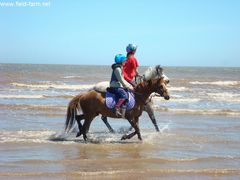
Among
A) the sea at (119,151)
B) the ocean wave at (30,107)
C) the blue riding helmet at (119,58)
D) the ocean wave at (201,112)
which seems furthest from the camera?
the ocean wave at (30,107)

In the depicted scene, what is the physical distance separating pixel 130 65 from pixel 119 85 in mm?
902

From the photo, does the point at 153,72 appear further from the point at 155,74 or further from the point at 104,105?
the point at 104,105

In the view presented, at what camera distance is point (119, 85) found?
1077 cm

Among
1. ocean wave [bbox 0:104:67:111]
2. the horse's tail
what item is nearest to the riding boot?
the horse's tail

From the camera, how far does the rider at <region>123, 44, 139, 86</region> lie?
11328 mm

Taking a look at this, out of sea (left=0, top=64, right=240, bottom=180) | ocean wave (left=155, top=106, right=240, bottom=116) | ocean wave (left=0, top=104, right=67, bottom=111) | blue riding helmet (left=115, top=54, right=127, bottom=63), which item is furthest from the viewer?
ocean wave (left=0, top=104, right=67, bottom=111)

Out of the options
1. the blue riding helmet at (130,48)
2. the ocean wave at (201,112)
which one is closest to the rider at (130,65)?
the blue riding helmet at (130,48)

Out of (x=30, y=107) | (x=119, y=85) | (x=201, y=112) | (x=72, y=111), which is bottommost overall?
(x=30, y=107)

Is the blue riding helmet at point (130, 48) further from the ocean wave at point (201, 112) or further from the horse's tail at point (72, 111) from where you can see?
the ocean wave at point (201, 112)

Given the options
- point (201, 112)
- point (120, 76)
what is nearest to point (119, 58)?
point (120, 76)

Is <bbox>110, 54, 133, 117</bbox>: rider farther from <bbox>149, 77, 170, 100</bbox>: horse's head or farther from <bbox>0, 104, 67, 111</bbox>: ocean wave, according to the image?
<bbox>0, 104, 67, 111</bbox>: ocean wave

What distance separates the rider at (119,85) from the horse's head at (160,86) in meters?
0.53

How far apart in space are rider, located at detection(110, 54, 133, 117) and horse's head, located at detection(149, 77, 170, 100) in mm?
529

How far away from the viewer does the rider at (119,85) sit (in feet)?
34.7
